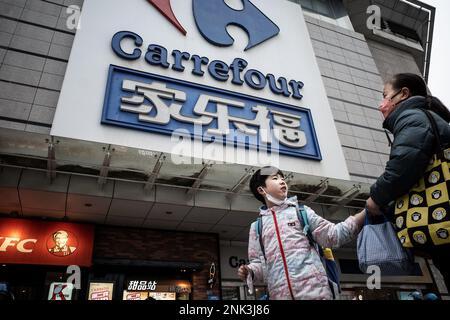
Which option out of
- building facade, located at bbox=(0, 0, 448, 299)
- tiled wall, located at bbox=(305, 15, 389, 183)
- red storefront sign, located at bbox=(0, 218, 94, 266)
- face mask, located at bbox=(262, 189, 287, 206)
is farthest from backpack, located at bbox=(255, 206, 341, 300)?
tiled wall, located at bbox=(305, 15, 389, 183)

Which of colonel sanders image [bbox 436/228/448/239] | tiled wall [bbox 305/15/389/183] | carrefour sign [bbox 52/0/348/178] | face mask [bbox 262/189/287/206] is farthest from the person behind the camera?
tiled wall [bbox 305/15/389/183]

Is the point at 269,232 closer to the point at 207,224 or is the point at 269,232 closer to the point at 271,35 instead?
the point at 207,224

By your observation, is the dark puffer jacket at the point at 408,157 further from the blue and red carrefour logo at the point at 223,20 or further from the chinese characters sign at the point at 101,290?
the blue and red carrefour logo at the point at 223,20

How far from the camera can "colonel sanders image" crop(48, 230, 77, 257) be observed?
22.8ft

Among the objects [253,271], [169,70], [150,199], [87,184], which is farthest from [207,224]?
[253,271]

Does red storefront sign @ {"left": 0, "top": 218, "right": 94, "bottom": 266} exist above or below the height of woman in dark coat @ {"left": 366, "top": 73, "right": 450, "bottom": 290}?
above

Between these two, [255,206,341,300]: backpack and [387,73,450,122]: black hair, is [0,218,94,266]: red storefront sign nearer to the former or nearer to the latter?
[255,206,341,300]: backpack

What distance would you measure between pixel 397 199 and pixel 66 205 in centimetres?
689

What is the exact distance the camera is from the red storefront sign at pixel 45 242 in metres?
6.61

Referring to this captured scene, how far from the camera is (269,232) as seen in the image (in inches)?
89.8

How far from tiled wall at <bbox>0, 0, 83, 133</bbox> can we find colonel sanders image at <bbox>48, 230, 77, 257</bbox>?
8.36ft

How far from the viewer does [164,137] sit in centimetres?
693

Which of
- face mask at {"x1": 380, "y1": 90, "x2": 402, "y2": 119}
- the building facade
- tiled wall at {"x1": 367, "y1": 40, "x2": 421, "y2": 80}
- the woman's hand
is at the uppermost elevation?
tiled wall at {"x1": 367, "y1": 40, "x2": 421, "y2": 80}

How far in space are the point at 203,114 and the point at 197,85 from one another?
3.25 feet
